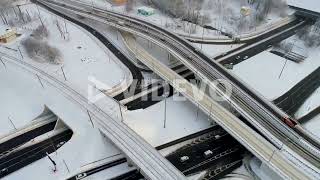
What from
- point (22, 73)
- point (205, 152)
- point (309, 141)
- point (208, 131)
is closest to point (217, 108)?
point (208, 131)

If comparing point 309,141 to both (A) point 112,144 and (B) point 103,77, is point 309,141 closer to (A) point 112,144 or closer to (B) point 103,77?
(A) point 112,144

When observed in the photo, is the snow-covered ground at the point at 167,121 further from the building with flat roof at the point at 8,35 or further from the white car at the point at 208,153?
the building with flat roof at the point at 8,35

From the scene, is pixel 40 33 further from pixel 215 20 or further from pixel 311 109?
pixel 311 109

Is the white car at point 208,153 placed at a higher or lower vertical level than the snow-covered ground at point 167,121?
lower

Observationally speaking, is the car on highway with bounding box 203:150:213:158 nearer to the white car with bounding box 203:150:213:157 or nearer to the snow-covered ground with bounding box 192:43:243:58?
the white car with bounding box 203:150:213:157

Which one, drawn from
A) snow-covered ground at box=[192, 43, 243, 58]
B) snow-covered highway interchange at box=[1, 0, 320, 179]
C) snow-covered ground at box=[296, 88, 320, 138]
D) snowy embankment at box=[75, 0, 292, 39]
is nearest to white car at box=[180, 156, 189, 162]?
snow-covered highway interchange at box=[1, 0, 320, 179]

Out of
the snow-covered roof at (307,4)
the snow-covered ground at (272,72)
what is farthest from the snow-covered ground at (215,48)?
the snow-covered roof at (307,4)

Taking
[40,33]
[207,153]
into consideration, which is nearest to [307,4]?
[207,153]
